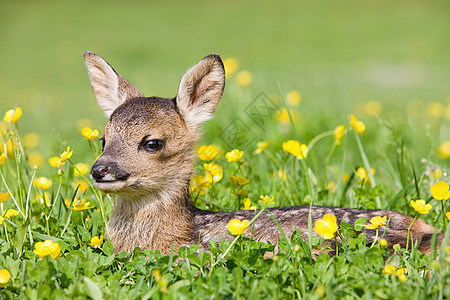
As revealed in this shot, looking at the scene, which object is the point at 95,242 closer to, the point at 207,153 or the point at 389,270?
the point at 207,153

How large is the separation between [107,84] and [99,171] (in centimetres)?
115

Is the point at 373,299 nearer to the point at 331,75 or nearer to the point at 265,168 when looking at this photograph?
the point at 265,168

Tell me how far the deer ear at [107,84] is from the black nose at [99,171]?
95 centimetres

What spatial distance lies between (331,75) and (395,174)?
10.2 metres

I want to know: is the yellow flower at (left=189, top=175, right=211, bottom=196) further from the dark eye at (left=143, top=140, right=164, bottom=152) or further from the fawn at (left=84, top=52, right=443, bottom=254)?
the dark eye at (left=143, top=140, right=164, bottom=152)

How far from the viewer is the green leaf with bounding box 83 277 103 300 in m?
2.72

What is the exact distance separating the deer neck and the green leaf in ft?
3.05

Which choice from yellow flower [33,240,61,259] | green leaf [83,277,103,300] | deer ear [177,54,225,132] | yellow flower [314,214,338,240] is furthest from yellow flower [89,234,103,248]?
yellow flower [314,214,338,240]

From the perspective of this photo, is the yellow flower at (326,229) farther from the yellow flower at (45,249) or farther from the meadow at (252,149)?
the yellow flower at (45,249)

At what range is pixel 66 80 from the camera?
15.8m

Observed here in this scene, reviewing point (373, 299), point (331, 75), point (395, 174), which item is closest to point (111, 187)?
point (373, 299)

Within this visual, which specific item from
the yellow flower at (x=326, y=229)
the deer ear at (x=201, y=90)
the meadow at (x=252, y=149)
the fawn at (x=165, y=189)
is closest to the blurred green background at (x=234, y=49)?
the meadow at (x=252, y=149)

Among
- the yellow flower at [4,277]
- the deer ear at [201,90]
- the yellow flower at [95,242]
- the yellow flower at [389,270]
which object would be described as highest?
the deer ear at [201,90]

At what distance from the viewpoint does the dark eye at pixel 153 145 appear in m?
3.68
